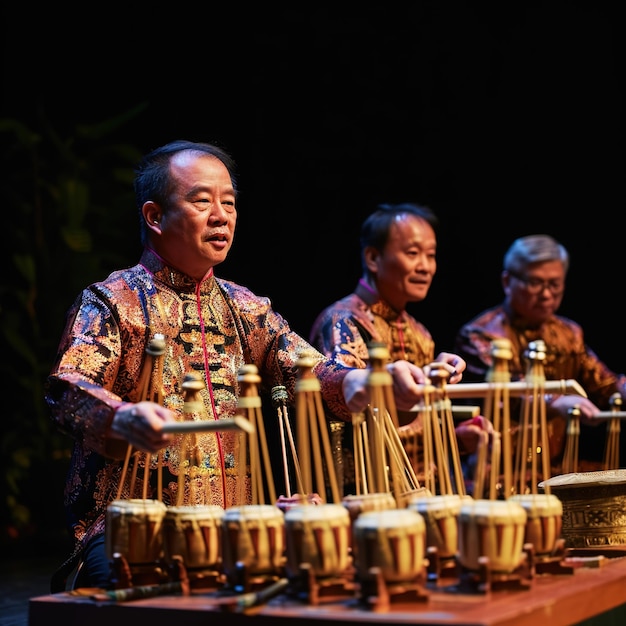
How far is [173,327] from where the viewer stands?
8.52 ft

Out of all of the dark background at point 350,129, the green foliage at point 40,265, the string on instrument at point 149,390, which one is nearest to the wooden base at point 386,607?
the string on instrument at point 149,390

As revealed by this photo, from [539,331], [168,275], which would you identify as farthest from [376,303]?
[168,275]

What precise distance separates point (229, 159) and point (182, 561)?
1360 mm

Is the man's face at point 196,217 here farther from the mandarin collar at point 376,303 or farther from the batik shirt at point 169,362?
the mandarin collar at point 376,303

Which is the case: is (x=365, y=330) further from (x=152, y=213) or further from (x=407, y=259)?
(x=152, y=213)

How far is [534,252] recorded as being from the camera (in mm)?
4812

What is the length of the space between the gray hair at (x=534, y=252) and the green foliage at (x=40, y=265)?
2.12 metres

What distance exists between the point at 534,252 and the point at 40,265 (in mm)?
2761

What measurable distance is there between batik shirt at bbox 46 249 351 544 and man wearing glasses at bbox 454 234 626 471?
2.21m

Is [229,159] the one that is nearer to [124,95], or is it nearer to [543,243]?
[543,243]

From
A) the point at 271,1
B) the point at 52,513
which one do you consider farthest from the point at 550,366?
the point at 52,513

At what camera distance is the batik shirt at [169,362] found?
2.36 m

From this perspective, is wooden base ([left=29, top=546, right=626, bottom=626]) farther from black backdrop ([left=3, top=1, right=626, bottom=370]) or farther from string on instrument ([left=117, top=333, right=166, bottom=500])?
black backdrop ([left=3, top=1, right=626, bottom=370])

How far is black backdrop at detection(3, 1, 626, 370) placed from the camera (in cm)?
512
